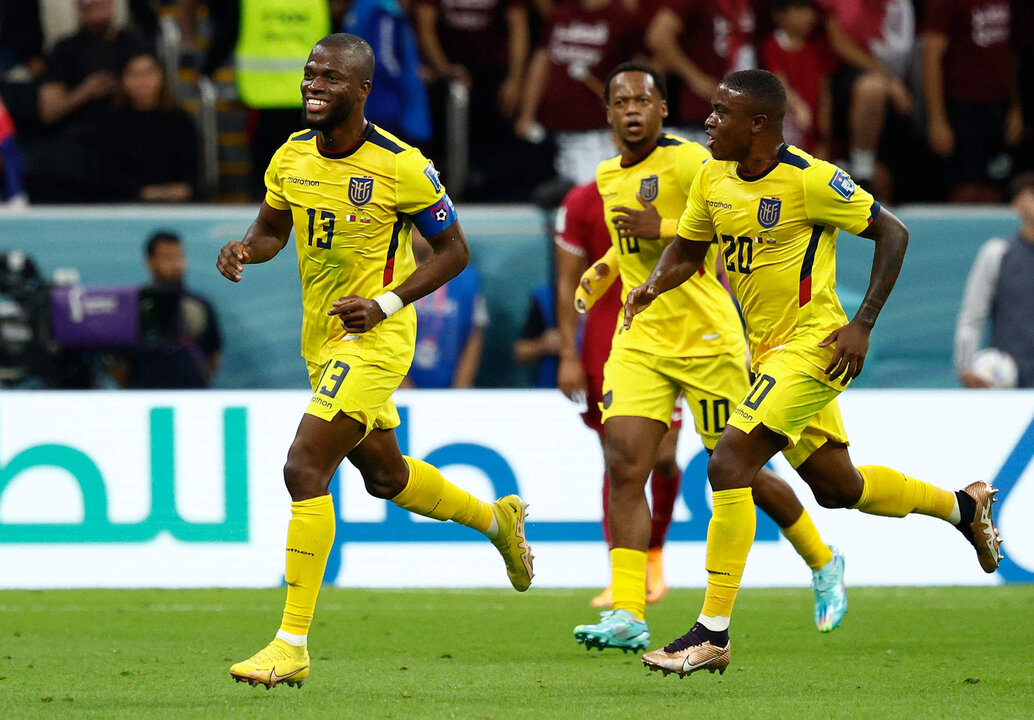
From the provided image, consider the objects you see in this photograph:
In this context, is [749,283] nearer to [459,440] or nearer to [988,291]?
[459,440]

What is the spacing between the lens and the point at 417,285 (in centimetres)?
633

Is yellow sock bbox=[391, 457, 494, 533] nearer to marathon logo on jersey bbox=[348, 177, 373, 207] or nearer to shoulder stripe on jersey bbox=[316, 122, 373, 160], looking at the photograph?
marathon logo on jersey bbox=[348, 177, 373, 207]

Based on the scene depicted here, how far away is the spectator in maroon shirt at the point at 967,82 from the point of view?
1316 cm

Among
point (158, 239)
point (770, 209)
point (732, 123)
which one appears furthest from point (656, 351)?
point (158, 239)

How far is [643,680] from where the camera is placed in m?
6.40

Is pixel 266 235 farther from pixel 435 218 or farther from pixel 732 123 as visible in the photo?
pixel 732 123

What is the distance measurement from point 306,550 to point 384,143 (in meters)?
1.62

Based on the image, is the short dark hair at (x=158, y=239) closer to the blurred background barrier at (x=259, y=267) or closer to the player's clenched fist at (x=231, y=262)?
the blurred background barrier at (x=259, y=267)

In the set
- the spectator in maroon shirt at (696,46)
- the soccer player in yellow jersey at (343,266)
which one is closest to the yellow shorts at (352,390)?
the soccer player in yellow jersey at (343,266)

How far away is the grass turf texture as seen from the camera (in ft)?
18.9

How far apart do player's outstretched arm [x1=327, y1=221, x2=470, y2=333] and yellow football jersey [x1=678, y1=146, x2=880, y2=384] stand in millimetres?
996

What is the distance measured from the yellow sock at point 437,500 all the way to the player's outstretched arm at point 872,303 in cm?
171

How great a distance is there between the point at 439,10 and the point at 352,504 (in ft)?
17.2

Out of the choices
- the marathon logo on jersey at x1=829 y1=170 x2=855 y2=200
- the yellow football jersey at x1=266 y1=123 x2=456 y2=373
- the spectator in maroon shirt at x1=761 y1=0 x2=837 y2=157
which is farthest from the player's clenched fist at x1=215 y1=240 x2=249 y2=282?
the spectator in maroon shirt at x1=761 y1=0 x2=837 y2=157
